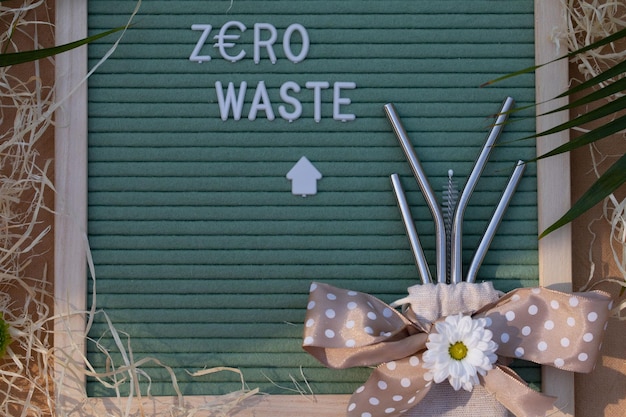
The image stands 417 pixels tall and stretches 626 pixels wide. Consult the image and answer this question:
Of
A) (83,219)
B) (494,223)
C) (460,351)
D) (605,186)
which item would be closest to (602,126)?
(605,186)

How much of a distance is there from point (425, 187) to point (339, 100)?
0.49 feet

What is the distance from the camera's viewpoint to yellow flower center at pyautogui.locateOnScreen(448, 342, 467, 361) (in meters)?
0.72

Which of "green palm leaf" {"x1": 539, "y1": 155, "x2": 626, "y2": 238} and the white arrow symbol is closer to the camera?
"green palm leaf" {"x1": 539, "y1": 155, "x2": 626, "y2": 238}

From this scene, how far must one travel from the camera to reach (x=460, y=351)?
72 cm

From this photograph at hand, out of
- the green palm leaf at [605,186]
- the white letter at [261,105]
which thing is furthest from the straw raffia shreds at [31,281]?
the green palm leaf at [605,186]

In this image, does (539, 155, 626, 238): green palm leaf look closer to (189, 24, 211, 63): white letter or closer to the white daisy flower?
the white daisy flower

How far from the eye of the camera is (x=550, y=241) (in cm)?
78

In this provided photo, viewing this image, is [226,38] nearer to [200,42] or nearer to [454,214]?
[200,42]

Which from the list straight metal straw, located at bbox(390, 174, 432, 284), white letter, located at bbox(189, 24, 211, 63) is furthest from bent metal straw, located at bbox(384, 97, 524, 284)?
white letter, located at bbox(189, 24, 211, 63)

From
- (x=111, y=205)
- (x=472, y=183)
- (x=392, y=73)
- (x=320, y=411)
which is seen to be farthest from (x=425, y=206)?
(x=111, y=205)

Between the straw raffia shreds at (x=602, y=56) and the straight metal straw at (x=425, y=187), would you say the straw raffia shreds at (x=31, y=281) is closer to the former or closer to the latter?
the straight metal straw at (x=425, y=187)

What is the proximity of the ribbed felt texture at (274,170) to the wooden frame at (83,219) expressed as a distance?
0.01m

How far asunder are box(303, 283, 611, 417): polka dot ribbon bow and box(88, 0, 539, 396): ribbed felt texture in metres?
0.05

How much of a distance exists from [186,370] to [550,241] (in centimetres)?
46
